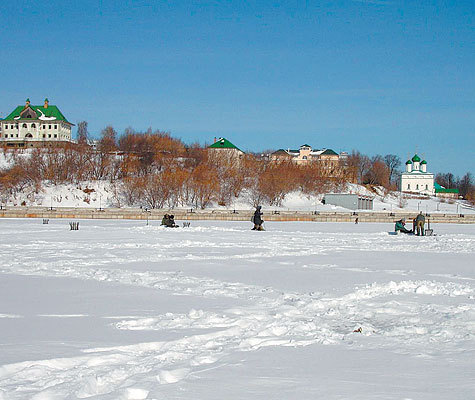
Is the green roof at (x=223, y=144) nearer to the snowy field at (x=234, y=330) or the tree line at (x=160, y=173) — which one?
the tree line at (x=160, y=173)

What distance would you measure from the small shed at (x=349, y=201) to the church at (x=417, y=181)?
4894cm

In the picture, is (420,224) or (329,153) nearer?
(420,224)

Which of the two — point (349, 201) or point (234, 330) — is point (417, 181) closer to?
point (349, 201)

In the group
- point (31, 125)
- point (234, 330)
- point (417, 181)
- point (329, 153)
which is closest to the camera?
point (234, 330)

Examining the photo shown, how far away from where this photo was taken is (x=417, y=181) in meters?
121

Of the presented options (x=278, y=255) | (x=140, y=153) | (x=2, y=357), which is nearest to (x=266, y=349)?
(x=2, y=357)

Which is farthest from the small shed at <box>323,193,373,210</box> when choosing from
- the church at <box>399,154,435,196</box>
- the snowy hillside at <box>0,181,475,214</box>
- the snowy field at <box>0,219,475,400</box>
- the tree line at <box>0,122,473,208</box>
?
the snowy field at <box>0,219,475,400</box>

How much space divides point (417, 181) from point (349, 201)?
56264mm

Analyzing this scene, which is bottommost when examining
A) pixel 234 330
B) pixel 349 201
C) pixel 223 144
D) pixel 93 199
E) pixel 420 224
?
pixel 234 330

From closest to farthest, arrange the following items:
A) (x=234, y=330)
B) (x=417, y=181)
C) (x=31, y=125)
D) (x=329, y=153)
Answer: (x=234, y=330) < (x=31, y=125) < (x=417, y=181) < (x=329, y=153)

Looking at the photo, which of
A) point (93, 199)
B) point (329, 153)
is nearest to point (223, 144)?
point (329, 153)

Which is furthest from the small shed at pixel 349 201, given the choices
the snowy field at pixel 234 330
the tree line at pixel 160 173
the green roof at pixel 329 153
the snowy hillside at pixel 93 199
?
the snowy field at pixel 234 330

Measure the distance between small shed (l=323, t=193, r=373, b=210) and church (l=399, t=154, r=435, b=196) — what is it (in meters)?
48.9

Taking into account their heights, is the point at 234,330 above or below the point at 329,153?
below
